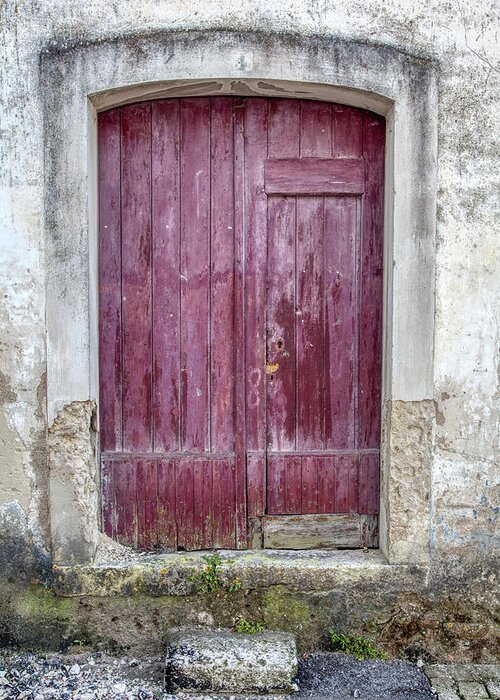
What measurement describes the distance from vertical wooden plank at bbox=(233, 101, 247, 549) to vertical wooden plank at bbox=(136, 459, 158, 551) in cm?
43

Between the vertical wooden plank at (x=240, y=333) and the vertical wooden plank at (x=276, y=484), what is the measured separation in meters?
0.13

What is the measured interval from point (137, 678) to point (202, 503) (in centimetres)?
88

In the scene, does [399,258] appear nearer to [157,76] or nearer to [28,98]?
[157,76]

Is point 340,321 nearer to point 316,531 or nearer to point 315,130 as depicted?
point 315,130

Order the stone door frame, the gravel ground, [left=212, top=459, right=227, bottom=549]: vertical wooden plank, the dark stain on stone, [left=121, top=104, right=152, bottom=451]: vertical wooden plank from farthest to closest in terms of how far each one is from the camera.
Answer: [left=212, top=459, right=227, bottom=549]: vertical wooden plank < [left=121, top=104, right=152, bottom=451]: vertical wooden plank < the dark stain on stone < the stone door frame < the gravel ground

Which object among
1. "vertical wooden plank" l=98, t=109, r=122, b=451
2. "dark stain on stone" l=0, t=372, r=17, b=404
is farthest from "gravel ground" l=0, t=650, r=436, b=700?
"dark stain on stone" l=0, t=372, r=17, b=404

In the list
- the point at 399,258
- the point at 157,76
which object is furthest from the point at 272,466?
the point at 157,76

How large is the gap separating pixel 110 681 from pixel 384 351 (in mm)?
2063

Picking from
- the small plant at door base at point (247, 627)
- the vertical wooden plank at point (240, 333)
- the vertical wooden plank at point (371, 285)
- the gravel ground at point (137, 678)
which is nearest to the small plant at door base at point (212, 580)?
the small plant at door base at point (247, 627)

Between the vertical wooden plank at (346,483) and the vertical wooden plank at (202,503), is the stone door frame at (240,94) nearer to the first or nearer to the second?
the vertical wooden plank at (346,483)

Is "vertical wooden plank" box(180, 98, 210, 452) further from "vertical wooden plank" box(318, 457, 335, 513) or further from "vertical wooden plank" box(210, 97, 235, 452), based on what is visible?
"vertical wooden plank" box(318, 457, 335, 513)

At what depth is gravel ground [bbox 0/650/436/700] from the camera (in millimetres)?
3178

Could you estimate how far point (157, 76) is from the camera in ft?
10.9

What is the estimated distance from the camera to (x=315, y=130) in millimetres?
3588
